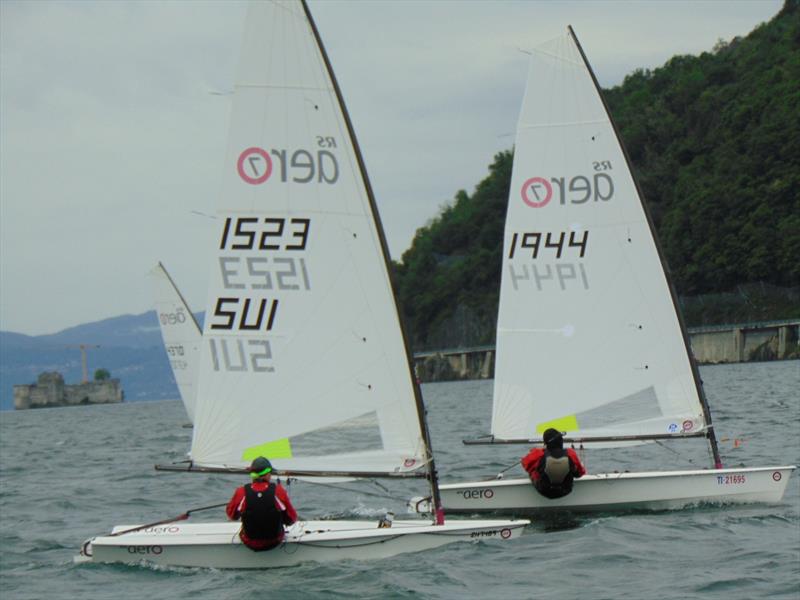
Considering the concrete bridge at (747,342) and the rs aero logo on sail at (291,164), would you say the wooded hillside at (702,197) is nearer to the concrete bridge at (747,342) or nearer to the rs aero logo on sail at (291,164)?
the concrete bridge at (747,342)

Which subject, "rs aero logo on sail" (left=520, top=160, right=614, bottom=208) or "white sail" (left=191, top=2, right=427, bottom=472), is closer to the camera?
"white sail" (left=191, top=2, right=427, bottom=472)

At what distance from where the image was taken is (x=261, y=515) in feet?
45.4

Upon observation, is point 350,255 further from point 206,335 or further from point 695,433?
point 695,433

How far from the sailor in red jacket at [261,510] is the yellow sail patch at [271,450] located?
0.86 m

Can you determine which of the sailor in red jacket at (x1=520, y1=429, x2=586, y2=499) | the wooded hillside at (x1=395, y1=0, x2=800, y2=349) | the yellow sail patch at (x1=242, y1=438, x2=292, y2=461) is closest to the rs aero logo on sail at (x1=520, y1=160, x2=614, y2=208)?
the sailor in red jacket at (x1=520, y1=429, x2=586, y2=499)

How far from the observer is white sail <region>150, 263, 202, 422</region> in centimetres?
4019

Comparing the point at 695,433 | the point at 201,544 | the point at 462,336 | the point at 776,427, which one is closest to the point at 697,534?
the point at 695,433

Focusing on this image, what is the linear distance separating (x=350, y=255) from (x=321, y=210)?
24.0 inches

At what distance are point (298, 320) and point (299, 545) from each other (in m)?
2.56

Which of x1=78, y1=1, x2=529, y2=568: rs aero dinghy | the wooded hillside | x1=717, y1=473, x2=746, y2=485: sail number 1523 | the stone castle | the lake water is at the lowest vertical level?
the lake water

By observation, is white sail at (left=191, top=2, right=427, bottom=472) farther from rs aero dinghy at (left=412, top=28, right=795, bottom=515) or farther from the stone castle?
the stone castle

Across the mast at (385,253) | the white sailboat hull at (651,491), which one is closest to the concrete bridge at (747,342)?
the white sailboat hull at (651,491)

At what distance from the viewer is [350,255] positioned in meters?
14.8

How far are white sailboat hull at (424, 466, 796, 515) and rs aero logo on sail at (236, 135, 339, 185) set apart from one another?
5638 millimetres
